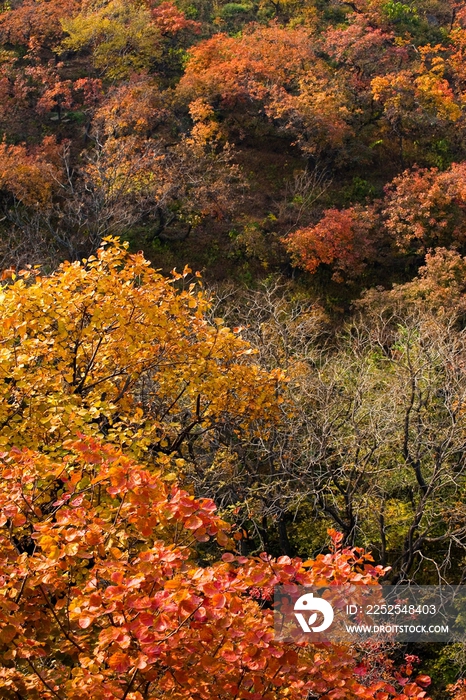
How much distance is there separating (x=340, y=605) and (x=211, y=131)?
957 inches

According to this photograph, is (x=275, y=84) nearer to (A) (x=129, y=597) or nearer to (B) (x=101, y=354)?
(B) (x=101, y=354)

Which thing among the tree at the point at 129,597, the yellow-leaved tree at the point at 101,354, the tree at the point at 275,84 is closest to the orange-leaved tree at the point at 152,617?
the tree at the point at 129,597

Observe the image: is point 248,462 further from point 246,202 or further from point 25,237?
point 246,202

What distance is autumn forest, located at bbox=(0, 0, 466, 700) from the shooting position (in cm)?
458

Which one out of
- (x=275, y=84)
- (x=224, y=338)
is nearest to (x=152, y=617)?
(x=224, y=338)

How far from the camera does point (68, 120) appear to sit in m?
29.2

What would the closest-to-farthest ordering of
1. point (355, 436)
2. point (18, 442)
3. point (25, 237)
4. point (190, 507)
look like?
point (190, 507), point (18, 442), point (355, 436), point (25, 237)

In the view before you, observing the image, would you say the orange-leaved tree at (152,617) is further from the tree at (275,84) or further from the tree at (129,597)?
the tree at (275,84)

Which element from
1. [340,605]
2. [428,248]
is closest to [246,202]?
[428,248]

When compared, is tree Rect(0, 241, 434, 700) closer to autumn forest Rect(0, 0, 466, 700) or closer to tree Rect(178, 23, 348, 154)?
autumn forest Rect(0, 0, 466, 700)

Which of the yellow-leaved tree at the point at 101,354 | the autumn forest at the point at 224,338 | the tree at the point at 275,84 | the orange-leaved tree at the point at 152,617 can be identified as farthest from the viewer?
the tree at the point at 275,84

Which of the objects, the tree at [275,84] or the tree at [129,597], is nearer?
the tree at [129,597]

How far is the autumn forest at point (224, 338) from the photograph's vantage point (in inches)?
180

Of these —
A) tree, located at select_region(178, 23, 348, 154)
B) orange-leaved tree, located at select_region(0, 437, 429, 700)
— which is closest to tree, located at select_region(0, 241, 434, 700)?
orange-leaved tree, located at select_region(0, 437, 429, 700)
